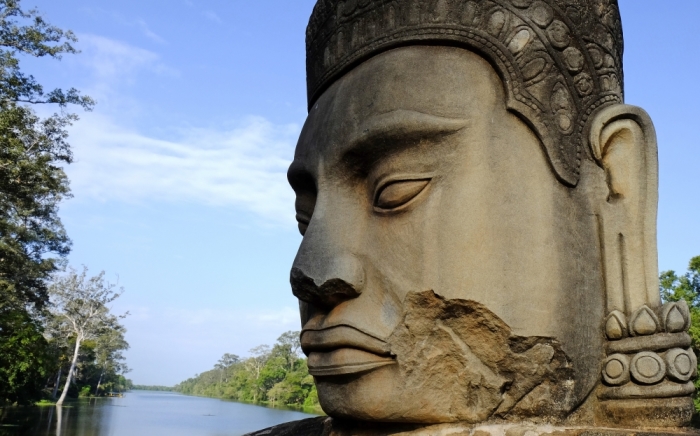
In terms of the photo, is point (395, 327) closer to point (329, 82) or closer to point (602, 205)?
point (602, 205)

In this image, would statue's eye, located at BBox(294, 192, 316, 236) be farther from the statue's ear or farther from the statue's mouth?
the statue's ear

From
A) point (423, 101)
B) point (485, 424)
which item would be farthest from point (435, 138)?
point (485, 424)

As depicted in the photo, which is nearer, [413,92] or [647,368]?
[647,368]

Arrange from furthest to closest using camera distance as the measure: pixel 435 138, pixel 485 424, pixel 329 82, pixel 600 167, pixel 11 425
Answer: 1. pixel 11 425
2. pixel 329 82
3. pixel 600 167
4. pixel 435 138
5. pixel 485 424

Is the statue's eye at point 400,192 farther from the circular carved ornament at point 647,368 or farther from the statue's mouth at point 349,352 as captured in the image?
the circular carved ornament at point 647,368

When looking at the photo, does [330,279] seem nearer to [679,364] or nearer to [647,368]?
[647,368]

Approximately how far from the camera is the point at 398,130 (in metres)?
2.69

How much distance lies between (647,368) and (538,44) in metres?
1.54

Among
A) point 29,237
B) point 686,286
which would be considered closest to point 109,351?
point 29,237

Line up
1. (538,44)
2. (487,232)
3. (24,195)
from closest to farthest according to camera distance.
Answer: (487,232) → (538,44) → (24,195)

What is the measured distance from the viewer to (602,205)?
283cm

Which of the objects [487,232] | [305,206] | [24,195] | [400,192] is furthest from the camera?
[24,195]

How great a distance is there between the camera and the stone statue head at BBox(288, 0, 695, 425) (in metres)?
2.52

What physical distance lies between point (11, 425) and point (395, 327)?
2647 cm
